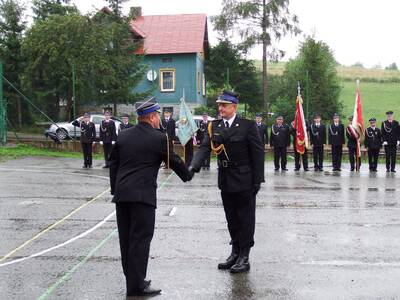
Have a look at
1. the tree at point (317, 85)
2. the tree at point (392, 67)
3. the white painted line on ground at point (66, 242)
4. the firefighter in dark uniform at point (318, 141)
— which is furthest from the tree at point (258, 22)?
the tree at point (392, 67)

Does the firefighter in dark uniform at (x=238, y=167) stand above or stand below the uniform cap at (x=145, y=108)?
below

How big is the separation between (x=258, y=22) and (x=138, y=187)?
1281 inches

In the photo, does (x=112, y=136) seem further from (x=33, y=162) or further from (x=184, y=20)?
(x=184, y=20)

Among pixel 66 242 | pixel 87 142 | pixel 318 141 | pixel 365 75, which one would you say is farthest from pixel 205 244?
pixel 365 75

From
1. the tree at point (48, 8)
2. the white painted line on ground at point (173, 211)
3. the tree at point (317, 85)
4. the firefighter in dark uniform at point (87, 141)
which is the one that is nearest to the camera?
the white painted line on ground at point (173, 211)

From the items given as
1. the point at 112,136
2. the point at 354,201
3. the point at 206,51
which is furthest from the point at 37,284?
the point at 206,51

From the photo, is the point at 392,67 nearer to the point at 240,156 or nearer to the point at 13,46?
the point at 13,46

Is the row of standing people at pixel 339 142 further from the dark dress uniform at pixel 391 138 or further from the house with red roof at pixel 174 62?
the house with red roof at pixel 174 62

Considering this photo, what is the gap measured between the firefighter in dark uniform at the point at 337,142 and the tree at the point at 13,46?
1883cm

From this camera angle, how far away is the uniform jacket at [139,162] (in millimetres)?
5863

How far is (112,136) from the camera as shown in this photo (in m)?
20.3

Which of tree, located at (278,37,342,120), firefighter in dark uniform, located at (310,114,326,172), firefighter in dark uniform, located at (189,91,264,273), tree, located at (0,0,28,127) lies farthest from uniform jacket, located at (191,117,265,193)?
tree, located at (0,0,28,127)

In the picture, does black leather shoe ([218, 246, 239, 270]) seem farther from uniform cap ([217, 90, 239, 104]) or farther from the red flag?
the red flag

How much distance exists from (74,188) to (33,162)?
23.0 feet
